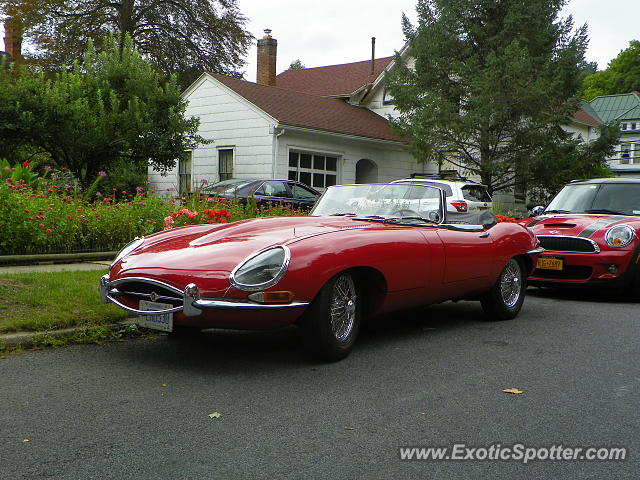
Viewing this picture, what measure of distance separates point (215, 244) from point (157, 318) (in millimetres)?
716

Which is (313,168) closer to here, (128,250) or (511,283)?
(511,283)

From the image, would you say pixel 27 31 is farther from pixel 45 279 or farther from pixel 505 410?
pixel 505 410

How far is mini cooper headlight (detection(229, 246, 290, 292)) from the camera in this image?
14.8 feet

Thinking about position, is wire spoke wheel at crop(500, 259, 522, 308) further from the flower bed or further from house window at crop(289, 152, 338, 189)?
house window at crop(289, 152, 338, 189)

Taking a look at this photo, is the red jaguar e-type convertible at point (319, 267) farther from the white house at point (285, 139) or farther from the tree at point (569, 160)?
the tree at point (569, 160)

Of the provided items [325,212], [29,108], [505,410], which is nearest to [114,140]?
[29,108]

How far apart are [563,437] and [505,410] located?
0.47 m

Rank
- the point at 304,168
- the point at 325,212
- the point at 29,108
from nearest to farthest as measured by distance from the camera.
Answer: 1. the point at 325,212
2. the point at 29,108
3. the point at 304,168

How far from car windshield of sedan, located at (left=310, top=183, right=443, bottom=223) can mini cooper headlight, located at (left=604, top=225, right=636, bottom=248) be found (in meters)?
3.18

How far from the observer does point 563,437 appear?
3566mm

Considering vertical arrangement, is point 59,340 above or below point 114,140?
below

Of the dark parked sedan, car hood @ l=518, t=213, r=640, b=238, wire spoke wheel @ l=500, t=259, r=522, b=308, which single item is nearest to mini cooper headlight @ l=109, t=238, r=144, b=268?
wire spoke wheel @ l=500, t=259, r=522, b=308

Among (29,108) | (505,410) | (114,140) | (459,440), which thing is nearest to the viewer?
(459,440)

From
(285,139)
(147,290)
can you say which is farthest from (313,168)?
(147,290)
